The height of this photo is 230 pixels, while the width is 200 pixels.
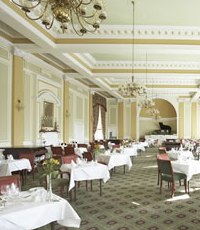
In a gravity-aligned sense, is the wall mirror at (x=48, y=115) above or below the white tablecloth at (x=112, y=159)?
above

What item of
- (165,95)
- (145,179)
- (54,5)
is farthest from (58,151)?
(165,95)

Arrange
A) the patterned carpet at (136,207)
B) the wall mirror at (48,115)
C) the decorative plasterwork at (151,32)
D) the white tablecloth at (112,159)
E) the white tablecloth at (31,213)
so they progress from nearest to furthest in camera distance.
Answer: the white tablecloth at (31,213) → the patterned carpet at (136,207) → the decorative plasterwork at (151,32) → the white tablecloth at (112,159) → the wall mirror at (48,115)

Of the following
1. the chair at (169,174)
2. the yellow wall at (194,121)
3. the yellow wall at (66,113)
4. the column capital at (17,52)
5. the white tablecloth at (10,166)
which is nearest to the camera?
the chair at (169,174)

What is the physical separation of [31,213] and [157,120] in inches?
872

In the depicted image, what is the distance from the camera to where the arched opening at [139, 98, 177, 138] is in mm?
24344

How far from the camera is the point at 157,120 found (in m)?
24.5

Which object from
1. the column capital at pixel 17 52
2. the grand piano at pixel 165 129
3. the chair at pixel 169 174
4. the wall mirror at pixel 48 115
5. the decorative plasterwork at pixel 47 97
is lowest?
the chair at pixel 169 174

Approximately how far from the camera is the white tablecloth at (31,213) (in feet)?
9.61

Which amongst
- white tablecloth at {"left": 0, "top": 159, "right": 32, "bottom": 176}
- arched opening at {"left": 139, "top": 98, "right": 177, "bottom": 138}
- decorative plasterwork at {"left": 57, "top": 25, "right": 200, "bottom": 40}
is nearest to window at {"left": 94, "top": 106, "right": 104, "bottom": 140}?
arched opening at {"left": 139, "top": 98, "right": 177, "bottom": 138}

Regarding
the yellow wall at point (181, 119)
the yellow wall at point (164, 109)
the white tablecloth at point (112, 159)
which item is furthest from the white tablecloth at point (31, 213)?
the yellow wall at point (164, 109)

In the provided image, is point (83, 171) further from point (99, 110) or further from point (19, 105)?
point (99, 110)

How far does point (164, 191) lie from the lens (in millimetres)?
6766

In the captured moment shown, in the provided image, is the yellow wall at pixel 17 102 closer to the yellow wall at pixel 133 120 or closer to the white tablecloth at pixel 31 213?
the white tablecloth at pixel 31 213

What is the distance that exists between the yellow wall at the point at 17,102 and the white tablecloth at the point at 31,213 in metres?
5.56
